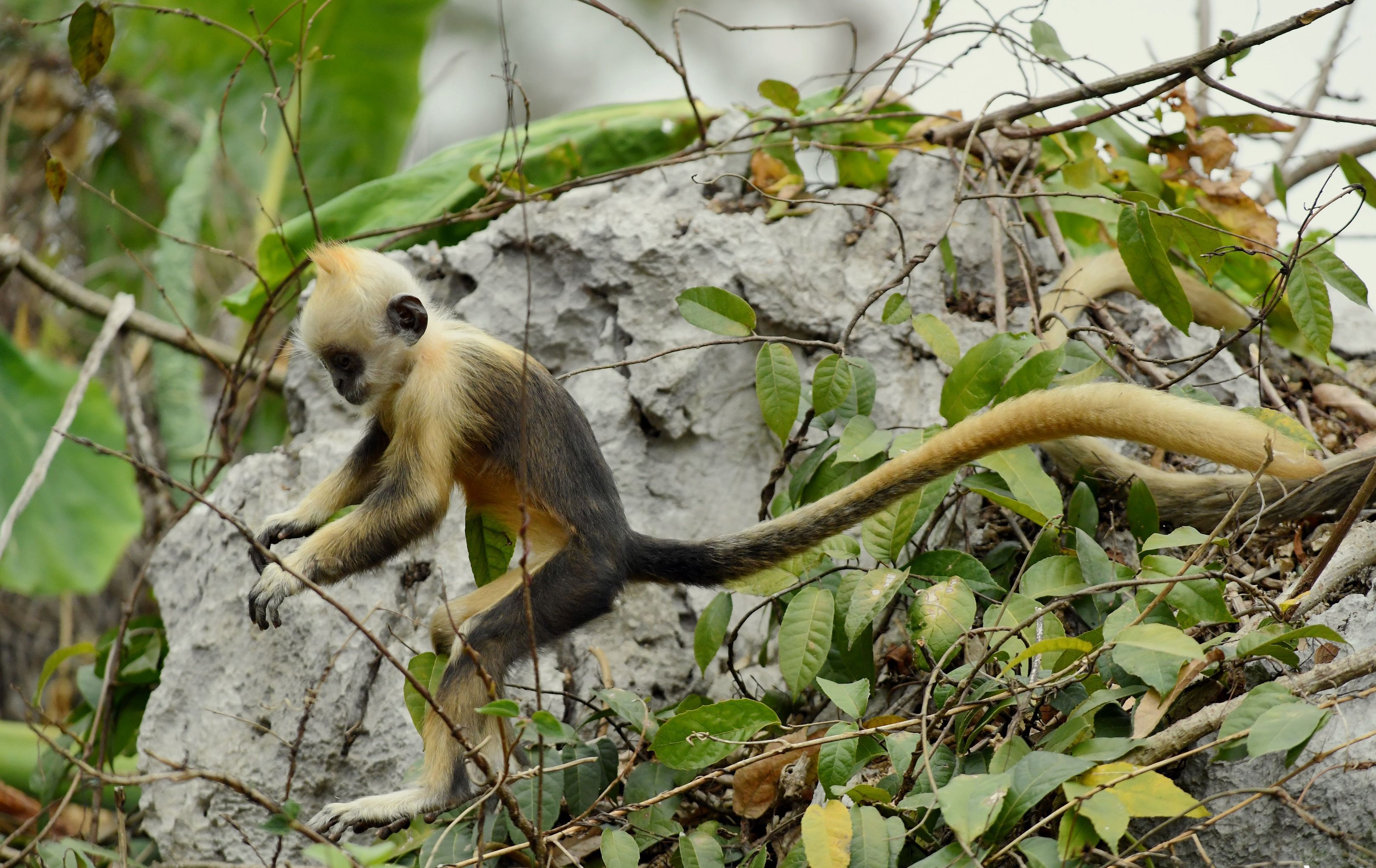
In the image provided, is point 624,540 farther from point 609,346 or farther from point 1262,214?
point 1262,214

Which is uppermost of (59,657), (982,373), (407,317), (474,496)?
(407,317)

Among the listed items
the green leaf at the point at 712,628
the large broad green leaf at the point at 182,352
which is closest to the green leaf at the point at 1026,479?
the green leaf at the point at 712,628

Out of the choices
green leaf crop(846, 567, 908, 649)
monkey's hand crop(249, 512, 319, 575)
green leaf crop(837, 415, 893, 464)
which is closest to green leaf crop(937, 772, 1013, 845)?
green leaf crop(846, 567, 908, 649)

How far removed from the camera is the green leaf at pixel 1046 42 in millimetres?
3129

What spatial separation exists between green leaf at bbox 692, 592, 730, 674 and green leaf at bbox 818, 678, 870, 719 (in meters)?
0.49

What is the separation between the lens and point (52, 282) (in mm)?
4160

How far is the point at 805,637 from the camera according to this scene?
243 centimetres

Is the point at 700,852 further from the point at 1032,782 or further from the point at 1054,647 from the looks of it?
the point at 1054,647

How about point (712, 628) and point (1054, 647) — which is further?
point (712, 628)

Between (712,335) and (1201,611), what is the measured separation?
5.49ft

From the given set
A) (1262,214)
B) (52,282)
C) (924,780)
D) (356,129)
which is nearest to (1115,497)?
(924,780)

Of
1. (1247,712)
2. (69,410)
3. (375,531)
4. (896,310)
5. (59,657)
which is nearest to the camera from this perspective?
(1247,712)

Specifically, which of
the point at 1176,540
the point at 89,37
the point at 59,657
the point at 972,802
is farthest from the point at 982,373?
the point at 59,657

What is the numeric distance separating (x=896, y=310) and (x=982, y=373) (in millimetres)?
317
